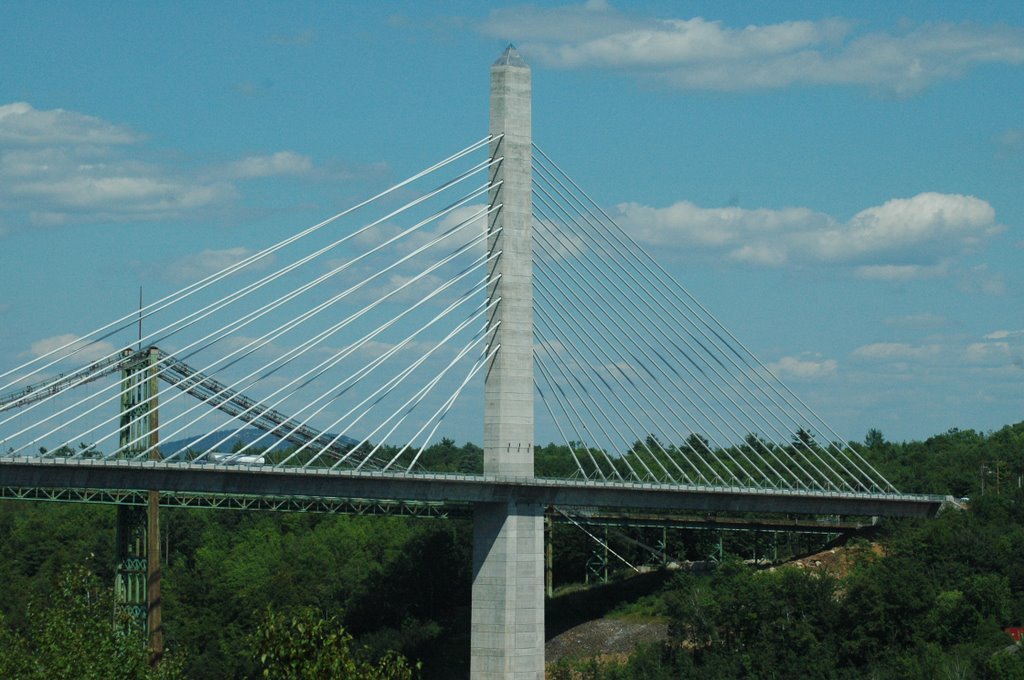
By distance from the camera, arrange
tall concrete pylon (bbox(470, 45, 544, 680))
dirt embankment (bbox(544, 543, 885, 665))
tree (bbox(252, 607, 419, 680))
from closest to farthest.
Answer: tree (bbox(252, 607, 419, 680)) < tall concrete pylon (bbox(470, 45, 544, 680)) < dirt embankment (bbox(544, 543, 885, 665))

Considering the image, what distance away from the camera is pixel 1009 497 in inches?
3258

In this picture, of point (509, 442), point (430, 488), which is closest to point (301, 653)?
point (430, 488)

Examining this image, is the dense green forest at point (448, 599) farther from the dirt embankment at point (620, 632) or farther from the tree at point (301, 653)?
the dirt embankment at point (620, 632)

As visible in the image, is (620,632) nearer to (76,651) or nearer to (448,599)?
(448,599)

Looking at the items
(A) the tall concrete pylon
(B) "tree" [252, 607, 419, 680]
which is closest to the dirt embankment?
(A) the tall concrete pylon

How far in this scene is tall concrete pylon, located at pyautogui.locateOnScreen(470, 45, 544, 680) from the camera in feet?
228

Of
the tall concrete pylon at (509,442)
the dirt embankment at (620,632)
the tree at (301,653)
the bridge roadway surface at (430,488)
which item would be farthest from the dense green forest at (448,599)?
the tall concrete pylon at (509,442)

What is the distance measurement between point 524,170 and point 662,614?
2407 cm

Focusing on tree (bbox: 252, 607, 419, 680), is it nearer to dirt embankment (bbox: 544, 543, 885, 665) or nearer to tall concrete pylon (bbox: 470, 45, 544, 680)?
tall concrete pylon (bbox: 470, 45, 544, 680)

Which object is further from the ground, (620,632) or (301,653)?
(301,653)

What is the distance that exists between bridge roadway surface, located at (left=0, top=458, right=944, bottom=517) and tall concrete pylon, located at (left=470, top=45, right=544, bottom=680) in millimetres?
1386

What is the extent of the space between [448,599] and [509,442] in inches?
963

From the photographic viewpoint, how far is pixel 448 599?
91.4 m

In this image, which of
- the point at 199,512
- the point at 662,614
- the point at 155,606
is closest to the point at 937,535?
the point at 662,614
